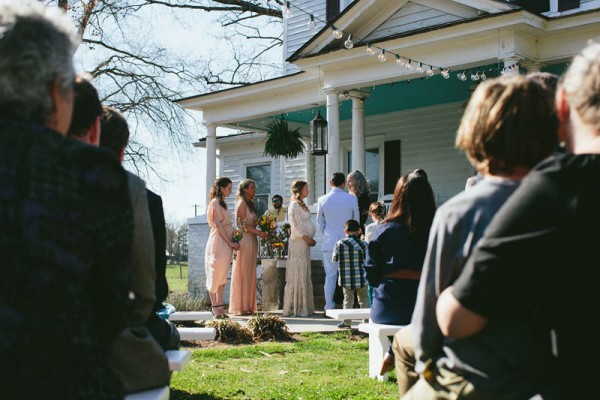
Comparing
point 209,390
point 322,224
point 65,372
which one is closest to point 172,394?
point 209,390

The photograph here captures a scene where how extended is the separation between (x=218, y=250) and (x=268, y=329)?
8.84 feet

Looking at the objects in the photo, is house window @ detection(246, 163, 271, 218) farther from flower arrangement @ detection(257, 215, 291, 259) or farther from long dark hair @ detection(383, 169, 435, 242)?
long dark hair @ detection(383, 169, 435, 242)

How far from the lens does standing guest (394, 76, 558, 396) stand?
2322 millimetres

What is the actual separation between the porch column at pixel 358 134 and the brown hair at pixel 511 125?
11129 mm

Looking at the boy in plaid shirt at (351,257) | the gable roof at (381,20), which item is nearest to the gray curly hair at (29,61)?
the boy in plaid shirt at (351,257)

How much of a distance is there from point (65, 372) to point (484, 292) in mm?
1124

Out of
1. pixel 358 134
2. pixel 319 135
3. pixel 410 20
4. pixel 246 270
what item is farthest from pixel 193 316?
pixel 410 20

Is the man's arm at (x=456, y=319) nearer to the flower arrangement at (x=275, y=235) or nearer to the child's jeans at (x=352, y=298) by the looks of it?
the child's jeans at (x=352, y=298)

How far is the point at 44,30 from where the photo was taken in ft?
6.57

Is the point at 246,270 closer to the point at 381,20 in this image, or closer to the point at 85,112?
the point at 381,20

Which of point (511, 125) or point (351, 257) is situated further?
point (351, 257)

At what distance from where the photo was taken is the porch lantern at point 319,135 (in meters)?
14.3

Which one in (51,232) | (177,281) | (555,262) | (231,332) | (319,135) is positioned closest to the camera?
(51,232)

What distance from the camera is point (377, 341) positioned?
5992 millimetres
